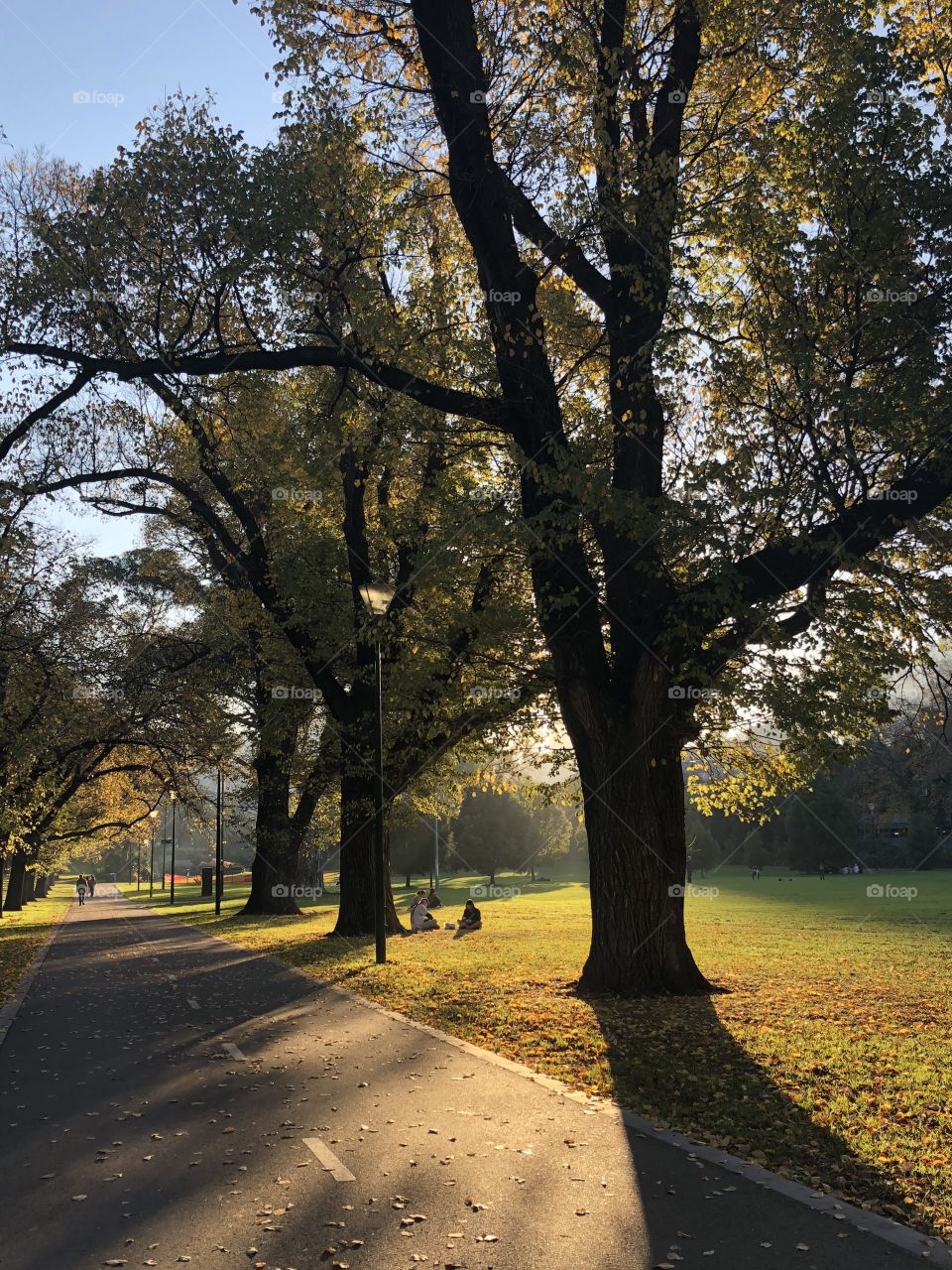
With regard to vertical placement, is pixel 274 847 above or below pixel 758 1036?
above

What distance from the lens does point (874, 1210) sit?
5.31m

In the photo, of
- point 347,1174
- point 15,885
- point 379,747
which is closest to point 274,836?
point 379,747

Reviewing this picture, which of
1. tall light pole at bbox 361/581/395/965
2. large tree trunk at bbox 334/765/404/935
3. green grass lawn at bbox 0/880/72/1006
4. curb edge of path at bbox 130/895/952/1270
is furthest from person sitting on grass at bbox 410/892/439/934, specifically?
curb edge of path at bbox 130/895/952/1270

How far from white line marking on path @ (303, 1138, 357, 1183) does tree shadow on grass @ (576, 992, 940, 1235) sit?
87.5 inches

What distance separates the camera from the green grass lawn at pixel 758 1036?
6359 mm

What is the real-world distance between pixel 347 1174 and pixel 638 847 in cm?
701

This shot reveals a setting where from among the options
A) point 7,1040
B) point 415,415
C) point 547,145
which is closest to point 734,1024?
point 7,1040

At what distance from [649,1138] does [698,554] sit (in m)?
6.51

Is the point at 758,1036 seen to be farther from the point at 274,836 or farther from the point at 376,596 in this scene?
the point at 274,836

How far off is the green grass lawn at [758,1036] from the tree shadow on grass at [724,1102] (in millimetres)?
17

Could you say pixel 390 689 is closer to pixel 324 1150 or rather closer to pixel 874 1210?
pixel 324 1150

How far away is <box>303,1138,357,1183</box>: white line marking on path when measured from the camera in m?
5.92

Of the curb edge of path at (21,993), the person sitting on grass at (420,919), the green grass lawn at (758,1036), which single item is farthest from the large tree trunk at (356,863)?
the curb edge of path at (21,993)

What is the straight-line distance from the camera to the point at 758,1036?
1010 cm
